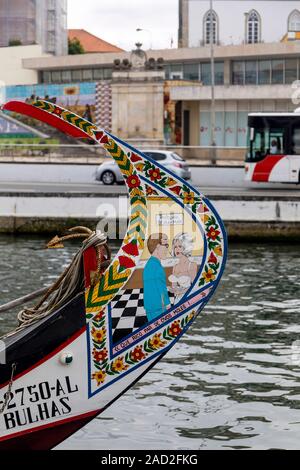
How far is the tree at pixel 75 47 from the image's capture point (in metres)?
88.4

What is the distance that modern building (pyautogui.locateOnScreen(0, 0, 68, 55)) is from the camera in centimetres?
7494

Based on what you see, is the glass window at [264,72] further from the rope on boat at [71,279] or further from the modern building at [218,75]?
the rope on boat at [71,279]

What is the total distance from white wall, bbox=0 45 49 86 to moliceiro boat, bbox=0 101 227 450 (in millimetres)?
58561

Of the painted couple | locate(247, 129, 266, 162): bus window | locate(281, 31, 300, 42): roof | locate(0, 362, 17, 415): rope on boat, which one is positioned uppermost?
locate(281, 31, 300, 42): roof

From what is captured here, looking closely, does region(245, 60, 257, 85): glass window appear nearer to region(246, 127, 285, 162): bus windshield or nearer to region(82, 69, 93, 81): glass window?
region(82, 69, 93, 81): glass window

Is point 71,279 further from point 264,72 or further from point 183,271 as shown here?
point 264,72

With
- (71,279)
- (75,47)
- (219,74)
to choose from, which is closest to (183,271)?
(71,279)

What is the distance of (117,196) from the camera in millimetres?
26875

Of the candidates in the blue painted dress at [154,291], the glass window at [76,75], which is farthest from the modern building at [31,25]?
the blue painted dress at [154,291]

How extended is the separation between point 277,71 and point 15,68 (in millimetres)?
19294

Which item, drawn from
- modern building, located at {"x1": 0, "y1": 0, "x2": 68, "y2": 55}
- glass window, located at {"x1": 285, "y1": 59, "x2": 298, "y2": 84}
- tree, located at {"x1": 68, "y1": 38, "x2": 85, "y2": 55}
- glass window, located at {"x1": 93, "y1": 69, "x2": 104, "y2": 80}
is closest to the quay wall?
glass window, located at {"x1": 285, "y1": 59, "x2": 298, "y2": 84}

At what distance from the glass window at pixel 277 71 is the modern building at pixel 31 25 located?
22820mm

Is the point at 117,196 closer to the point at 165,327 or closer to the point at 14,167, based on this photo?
the point at 14,167

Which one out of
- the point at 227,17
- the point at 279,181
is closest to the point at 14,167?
the point at 279,181
